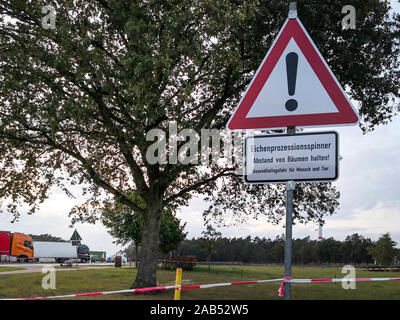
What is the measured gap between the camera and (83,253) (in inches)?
3098

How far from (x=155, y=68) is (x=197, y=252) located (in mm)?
108475

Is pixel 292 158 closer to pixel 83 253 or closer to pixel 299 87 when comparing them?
pixel 299 87

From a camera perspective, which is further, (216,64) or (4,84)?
(216,64)

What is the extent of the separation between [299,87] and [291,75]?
112 millimetres

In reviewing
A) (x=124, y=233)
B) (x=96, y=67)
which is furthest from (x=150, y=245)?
(x=124, y=233)

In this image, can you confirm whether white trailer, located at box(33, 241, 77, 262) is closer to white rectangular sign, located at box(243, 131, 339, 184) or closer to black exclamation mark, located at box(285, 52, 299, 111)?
white rectangular sign, located at box(243, 131, 339, 184)

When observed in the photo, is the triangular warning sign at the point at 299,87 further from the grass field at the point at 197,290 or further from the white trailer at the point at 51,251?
the white trailer at the point at 51,251

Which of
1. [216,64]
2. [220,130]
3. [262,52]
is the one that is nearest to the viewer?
[262,52]

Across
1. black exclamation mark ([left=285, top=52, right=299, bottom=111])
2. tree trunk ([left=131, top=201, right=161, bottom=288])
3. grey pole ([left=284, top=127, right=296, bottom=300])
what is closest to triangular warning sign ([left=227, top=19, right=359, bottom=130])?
black exclamation mark ([left=285, top=52, right=299, bottom=111])

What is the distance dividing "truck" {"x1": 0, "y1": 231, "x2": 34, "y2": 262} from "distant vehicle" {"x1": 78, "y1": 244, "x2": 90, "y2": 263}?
51.7 feet

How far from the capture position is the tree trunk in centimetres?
1797

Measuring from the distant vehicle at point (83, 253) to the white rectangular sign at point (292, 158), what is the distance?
78041mm

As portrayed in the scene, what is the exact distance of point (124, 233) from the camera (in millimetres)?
50531
